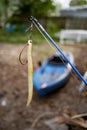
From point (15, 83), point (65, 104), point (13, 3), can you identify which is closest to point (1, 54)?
point (15, 83)

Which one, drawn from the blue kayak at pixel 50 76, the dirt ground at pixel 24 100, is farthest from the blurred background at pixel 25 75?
the blue kayak at pixel 50 76

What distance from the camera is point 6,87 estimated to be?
926 cm

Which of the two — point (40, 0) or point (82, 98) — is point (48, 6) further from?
point (82, 98)

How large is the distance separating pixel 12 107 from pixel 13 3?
10.8 meters

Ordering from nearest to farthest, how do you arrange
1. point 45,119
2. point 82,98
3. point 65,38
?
point 45,119 < point 82,98 < point 65,38

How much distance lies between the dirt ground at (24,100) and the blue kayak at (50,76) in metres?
0.35

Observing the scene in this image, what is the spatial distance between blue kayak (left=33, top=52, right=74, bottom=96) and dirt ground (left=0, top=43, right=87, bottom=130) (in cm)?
35

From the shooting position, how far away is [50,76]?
886cm

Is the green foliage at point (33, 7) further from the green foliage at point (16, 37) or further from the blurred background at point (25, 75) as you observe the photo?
the green foliage at point (16, 37)

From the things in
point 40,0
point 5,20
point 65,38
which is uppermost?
point 40,0

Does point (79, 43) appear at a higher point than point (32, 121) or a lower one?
higher

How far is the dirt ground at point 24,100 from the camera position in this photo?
7328mm

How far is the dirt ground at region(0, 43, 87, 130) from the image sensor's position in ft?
24.0

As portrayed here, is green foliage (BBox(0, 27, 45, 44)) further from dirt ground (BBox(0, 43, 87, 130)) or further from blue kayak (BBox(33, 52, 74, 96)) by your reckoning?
blue kayak (BBox(33, 52, 74, 96))
